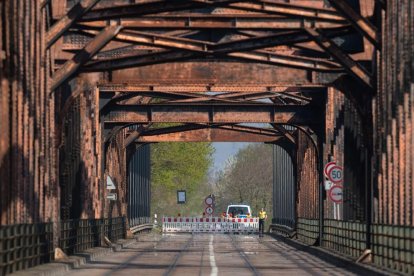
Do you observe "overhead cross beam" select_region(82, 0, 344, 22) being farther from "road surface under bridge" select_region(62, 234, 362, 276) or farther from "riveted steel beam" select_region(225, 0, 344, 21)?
"road surface under bridge" select_region(62, 234, 362, 276)

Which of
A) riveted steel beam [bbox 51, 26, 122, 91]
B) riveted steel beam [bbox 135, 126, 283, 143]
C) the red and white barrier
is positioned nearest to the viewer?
riveted steel beam [bbox 51, 26, 122, 91]

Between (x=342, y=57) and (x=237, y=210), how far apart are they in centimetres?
5527

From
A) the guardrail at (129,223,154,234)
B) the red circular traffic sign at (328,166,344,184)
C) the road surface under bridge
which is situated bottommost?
the road surface under bridge

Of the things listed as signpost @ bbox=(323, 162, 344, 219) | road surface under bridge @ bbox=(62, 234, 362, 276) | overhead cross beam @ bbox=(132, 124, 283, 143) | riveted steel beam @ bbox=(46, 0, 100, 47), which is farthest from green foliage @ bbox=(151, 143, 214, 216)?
riveted steel beam @ bbox=(46, 0, 100, 47)

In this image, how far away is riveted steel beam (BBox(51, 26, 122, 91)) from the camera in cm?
3441

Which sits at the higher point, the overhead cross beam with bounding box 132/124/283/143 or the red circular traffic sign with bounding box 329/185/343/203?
the overhead cross beam with bounding box 132/124/283/143

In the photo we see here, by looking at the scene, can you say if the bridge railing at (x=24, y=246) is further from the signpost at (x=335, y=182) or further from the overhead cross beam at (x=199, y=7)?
the signpost at (x=335, y=182)

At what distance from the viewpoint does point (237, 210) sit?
9081cm

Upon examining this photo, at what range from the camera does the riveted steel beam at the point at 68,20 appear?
32.5 meters

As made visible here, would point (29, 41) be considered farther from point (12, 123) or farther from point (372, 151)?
point (372, 151)

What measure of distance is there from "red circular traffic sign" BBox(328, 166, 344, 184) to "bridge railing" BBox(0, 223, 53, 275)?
11.1 metres

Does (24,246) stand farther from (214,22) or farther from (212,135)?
(212,135)

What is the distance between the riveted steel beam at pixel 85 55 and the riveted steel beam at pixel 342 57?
488cm

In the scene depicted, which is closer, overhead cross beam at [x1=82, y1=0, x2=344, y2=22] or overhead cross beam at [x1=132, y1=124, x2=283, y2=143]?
overhead cross beam at [x1=82, y1=0, x2=344, y2=22]
